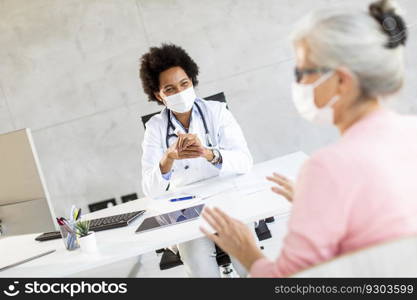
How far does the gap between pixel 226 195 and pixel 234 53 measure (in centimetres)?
239

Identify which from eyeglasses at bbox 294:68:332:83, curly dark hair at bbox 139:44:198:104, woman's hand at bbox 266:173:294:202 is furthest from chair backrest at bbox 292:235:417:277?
curly dark hair at bbox 139:44:198:104

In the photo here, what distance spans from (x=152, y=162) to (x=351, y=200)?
1.91 meters

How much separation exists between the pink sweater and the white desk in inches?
27.9

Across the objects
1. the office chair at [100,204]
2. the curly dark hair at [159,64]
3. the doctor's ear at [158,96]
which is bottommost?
the office chair at [100,204]

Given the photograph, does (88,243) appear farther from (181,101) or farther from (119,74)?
(119,74)

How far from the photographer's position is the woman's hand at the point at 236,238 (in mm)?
1103

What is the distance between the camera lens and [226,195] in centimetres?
205

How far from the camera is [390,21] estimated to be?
97cm

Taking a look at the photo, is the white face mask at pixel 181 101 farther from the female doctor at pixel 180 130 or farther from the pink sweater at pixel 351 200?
the pink sweater at pixel 351 200

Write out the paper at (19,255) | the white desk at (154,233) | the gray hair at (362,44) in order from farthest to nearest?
the paper at (19,255) < the white desk at (154,233) < the gray hair at (362,44)

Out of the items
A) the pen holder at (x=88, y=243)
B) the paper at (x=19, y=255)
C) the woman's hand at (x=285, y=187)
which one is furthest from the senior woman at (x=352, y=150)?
the paper at (x=19, y=255)

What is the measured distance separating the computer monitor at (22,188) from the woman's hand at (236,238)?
85 cm

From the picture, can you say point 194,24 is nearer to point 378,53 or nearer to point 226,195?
point 226,195

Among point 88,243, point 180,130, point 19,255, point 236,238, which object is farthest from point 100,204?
point 236,238
